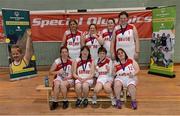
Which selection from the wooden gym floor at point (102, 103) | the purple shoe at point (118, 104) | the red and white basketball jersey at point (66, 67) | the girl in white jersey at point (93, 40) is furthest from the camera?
the girl in white jersey at point (93, 40)

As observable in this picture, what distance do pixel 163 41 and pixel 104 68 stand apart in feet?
8.49

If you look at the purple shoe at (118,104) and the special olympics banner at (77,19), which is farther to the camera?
the special olympics banner at (77,19)

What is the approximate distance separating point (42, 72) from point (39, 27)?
1.22m

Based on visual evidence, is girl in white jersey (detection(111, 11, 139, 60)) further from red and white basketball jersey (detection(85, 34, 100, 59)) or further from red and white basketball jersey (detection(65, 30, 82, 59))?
red and white basketball jersey (detection(65, 30, 82, 59))

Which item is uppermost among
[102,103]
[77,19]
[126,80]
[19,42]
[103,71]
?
[77,19]

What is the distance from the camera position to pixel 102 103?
4660 mm

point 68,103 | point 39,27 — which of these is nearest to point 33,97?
point 68,103

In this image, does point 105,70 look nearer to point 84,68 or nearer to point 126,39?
point 84,68

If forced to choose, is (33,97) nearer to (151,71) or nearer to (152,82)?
(152,82)

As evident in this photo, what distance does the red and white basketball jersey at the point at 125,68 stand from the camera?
444 centimetres

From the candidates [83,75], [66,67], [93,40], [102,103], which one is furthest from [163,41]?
[66,67]

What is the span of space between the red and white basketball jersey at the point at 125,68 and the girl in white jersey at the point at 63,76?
2.51 ft

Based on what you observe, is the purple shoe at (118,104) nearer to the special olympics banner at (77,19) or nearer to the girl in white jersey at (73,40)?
the girl in white jersey at (73,40)

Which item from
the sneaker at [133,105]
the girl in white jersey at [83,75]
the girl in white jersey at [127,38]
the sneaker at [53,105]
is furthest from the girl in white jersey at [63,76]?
the sneaker at [133,105]
